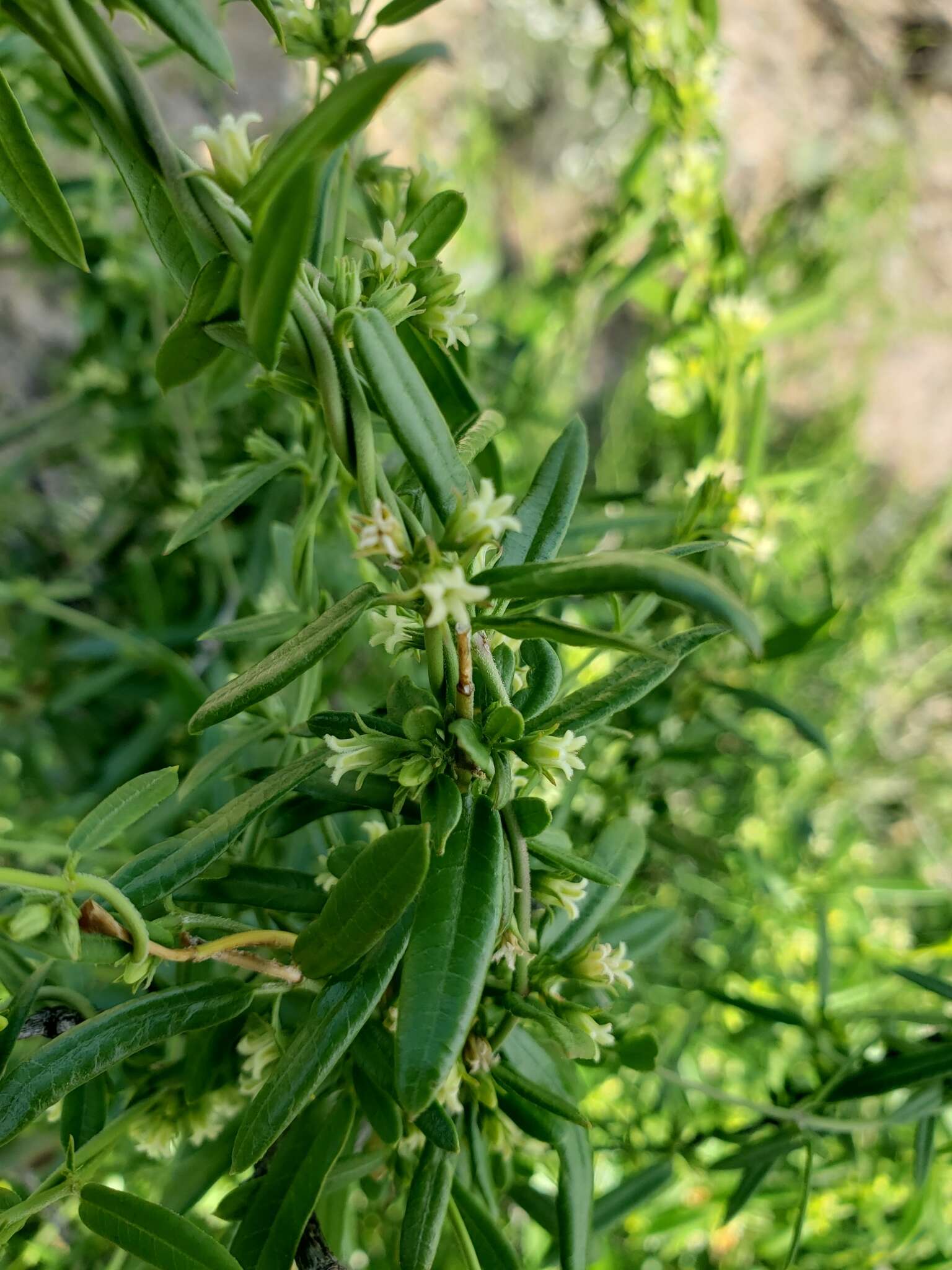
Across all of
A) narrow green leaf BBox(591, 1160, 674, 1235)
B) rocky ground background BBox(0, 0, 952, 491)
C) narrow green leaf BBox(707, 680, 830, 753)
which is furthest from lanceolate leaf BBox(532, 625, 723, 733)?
rocky ground background BBox(0, 0, 952, 491)

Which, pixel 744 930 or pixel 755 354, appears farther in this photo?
pixel 744 930

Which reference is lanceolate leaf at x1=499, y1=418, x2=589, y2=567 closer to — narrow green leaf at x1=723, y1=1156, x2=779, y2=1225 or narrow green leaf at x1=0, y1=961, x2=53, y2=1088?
narrow green leaf at x1=0, y1=961, x2=53, y2=1088

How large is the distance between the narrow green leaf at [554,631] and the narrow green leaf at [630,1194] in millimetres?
382

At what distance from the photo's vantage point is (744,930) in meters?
0.74

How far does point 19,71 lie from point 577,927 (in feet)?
2.06

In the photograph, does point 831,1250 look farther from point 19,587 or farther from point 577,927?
point 19,587

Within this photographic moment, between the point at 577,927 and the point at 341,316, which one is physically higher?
the point at 341,316

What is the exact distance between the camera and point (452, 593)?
0.74 ft

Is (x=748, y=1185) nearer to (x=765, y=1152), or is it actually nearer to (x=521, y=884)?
(x=765, y=1152)

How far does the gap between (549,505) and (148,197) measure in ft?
0.48

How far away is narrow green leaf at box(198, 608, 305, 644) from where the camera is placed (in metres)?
0.37

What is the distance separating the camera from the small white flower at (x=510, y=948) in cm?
29

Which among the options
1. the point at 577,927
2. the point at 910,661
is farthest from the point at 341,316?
the point at 910,661

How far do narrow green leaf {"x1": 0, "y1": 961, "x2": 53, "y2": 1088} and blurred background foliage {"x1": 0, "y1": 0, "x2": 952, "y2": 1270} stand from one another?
0.03 meters
